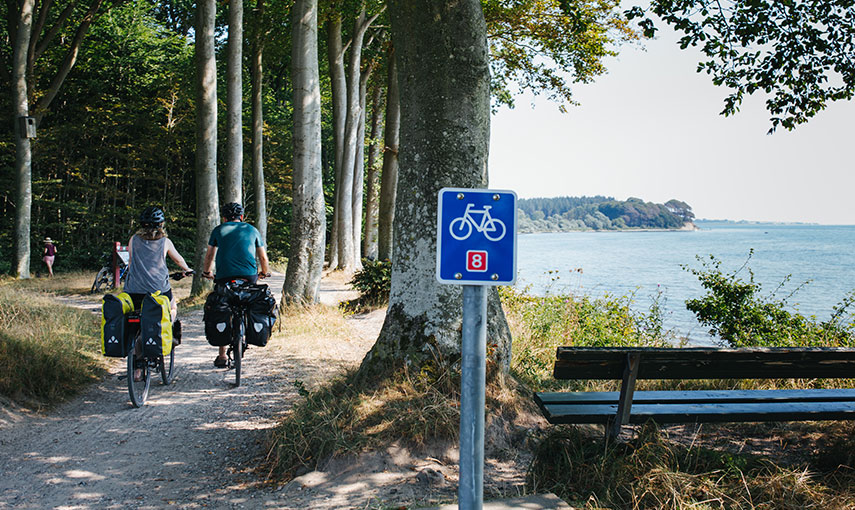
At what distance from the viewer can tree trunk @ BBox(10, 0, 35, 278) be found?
19781 millimetres

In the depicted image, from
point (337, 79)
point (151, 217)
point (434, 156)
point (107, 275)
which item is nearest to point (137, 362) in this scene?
point (151, 217)

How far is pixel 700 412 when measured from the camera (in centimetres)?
466

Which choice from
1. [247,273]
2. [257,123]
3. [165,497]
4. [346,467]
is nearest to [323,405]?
[346,467]

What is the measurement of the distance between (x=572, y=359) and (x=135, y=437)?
4.01 m

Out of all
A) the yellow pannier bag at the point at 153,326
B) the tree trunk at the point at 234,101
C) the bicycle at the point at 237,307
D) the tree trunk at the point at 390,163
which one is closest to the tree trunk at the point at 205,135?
the tree trunk at the point at 234,101

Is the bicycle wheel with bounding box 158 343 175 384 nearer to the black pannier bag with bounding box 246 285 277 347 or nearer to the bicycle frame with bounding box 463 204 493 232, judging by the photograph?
the black pannier bag with bounding box 246 285 277 347

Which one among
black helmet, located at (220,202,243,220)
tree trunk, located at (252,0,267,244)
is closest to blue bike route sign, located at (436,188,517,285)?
black helmet, located at (220,202,243,220)

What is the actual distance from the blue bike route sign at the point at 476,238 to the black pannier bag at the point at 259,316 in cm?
545

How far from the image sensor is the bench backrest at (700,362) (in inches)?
177

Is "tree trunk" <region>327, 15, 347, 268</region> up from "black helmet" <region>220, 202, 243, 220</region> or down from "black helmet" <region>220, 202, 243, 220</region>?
up

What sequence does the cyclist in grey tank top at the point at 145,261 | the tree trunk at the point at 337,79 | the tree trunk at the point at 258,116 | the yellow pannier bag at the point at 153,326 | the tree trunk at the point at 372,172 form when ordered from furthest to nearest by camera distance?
the tree trunk at the point at 372,172 < the tree trunk at the point at 258,116 < the tree trunk at the point at 337,79 < the cyclist in grey tank top at the point at 145,261 < the yellow pannier bag at the point at 153,326

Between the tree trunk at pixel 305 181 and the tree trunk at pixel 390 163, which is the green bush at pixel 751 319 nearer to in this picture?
the tree trunk at pixel 305 181

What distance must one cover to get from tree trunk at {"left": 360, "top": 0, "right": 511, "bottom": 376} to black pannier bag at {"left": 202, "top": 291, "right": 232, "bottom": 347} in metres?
2.55

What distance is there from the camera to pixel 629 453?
4664 millimetres
